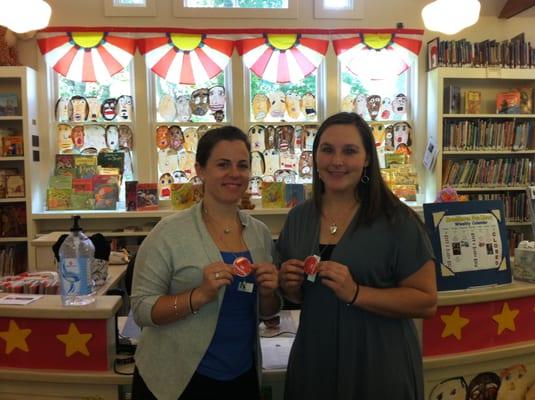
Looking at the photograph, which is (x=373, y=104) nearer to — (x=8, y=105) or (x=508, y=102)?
(x=508, y=102)

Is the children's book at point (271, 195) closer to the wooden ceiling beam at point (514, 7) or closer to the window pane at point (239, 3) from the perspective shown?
the window pane at point (239, 3)

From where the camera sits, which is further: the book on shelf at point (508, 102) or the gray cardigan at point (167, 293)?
the book on shelf at point (508, 102)

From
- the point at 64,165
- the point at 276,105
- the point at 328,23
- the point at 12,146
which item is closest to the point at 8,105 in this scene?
the point at 12,146

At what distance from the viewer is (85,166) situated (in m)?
4.48

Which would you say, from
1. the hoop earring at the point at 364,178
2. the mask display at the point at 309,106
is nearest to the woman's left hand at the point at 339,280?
the hoop earring at the point at 364,178

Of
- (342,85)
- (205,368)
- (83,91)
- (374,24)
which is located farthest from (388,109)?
(205,368)

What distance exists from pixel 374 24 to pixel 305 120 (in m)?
1.16

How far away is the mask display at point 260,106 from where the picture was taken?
4668mm

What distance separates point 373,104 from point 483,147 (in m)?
1.15

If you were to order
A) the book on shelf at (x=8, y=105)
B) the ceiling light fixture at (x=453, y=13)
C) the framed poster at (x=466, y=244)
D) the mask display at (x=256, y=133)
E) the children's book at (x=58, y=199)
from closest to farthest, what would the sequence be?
the framed poster at (x=466, y=244), the ceiling light fixture at (x=453, y=13), the book on shelf at (x=8, y=105), the children's book at (x=58, y=199), the mask display at (x=256, y=133)

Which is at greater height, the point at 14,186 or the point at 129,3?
the point at 129,3

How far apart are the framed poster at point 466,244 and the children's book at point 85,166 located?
3543mm

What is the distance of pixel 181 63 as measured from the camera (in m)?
4.42

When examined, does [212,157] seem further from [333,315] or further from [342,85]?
[342,85]
